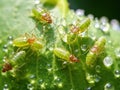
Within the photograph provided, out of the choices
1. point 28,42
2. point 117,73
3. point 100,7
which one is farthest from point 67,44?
point 100,7

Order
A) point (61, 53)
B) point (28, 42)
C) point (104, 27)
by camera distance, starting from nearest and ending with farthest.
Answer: point (61, 53), point (28, 42), point (104, 27)

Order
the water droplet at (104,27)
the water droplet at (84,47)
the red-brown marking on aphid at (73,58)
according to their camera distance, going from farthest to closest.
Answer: the water droplet at (104,27) → the water droplet at (84,47) → the red-brown marking on aphid at (73,58)

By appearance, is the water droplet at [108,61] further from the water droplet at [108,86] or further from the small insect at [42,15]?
the small insect at [42,15]

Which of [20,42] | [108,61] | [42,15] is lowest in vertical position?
[108,61]

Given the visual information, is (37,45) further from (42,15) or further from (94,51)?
(94,51)

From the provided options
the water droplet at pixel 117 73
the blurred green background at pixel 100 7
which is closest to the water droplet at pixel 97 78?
the water droplet at pixel 117 73

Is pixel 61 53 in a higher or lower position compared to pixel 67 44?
lower

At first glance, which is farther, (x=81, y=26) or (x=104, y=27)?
(x=104, y=27)
